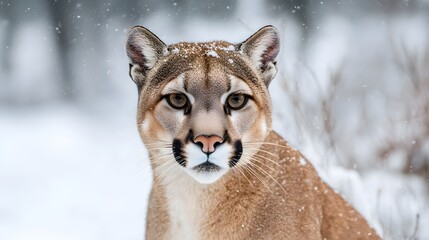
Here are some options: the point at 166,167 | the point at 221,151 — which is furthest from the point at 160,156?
the point at 221,151

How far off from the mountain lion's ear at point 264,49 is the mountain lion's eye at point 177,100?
0.52 m

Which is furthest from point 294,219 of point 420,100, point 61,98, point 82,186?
point 61,98

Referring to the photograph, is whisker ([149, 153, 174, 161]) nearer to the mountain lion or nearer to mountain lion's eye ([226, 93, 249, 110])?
the mountain lion

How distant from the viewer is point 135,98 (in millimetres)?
15711

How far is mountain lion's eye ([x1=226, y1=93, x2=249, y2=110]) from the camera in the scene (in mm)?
4426

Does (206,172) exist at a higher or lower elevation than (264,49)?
lower

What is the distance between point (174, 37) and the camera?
17250 millimetres

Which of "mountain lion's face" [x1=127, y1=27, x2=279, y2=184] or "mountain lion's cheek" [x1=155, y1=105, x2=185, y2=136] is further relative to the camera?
"mountain lion's cheek" [x1=155, y1=105, x2=185, y2=136]

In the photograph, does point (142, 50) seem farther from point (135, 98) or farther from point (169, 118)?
point (135, 98)

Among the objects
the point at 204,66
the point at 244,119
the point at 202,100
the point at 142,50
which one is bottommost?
the point at 244,119

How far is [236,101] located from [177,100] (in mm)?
306

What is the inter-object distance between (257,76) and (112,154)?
8.48m

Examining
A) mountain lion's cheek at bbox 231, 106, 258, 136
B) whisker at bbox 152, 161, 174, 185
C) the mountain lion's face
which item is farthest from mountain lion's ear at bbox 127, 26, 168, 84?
mountain lion's cheek at bbox 231, 106, 258, 136

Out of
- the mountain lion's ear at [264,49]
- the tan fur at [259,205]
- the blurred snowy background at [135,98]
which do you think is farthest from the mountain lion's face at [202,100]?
the blurred snowy background at [135,98]
